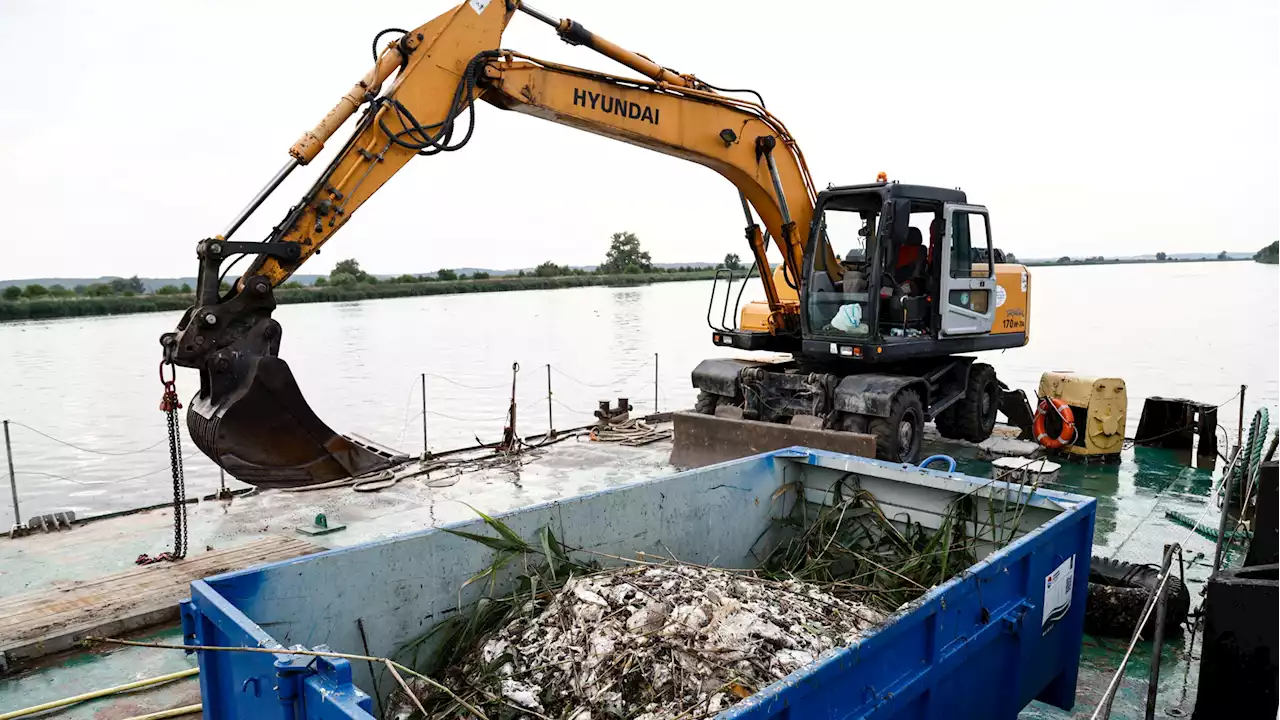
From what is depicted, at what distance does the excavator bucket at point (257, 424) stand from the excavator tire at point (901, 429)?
568 cm

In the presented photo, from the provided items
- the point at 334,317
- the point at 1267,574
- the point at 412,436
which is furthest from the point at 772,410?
the point at 334,317

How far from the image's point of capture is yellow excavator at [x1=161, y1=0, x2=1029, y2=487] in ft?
23.4

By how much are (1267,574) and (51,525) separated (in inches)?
359

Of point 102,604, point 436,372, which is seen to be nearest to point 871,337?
point 102,604

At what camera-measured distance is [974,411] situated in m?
10.6

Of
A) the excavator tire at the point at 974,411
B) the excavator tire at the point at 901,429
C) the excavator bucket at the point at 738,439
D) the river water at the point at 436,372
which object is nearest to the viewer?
the excavator bucket at the point at 738,439

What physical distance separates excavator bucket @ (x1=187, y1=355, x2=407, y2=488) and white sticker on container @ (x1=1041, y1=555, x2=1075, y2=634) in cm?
584

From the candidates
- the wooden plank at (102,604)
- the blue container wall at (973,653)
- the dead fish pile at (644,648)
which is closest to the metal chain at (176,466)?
the wooden plank at (102,604)

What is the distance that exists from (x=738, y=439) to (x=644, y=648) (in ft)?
19.3

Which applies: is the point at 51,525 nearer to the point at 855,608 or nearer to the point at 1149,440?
the point at 855,608

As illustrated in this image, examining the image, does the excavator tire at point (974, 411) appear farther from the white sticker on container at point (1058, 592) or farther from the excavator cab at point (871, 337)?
the white sticker on container at point (1058, 592)

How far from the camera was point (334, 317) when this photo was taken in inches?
1770

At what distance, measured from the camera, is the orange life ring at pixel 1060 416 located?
992 centimetres

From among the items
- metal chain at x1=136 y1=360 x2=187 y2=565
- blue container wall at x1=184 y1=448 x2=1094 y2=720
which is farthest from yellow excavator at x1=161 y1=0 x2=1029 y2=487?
blue container wall at x1=184 y1=448 x2=1094 y2=720
